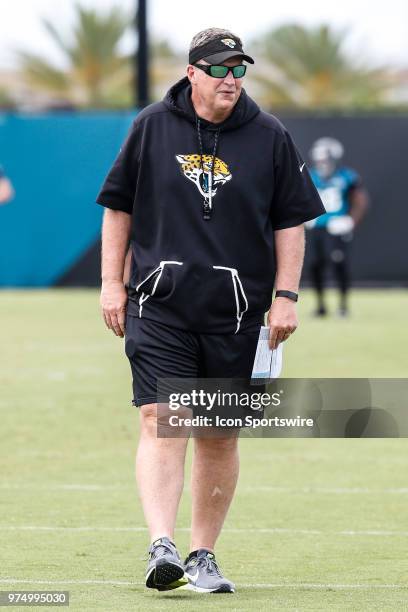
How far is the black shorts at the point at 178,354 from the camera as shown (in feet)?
20.5

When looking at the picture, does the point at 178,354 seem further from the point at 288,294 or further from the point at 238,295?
the point at 288,294

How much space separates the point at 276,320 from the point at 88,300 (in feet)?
59.3

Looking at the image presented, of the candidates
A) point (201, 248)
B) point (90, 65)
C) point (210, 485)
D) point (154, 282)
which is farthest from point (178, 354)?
point (90, 65)

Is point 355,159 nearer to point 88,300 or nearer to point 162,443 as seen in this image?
point 88,300

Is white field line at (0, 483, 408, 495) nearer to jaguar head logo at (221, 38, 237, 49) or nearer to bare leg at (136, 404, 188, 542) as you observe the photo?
bare leg at (136, 404, 188, 542)

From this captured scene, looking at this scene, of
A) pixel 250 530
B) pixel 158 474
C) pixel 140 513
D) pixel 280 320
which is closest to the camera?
pixel 158 474

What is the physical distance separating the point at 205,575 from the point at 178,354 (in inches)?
34.6

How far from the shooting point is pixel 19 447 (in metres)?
10.4

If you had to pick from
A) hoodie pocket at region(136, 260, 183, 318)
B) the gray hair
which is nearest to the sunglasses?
the gray hair

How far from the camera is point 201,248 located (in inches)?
246

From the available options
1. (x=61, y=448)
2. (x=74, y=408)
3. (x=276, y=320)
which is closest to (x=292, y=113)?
(x=74, y=408)

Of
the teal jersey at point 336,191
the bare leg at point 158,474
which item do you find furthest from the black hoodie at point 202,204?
the teal jersey at point 336,191

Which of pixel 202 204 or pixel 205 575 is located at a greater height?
pixel 202 204

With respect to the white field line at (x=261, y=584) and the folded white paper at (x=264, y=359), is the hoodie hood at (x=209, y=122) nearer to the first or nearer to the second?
the folded white paper at (x=264, y=359)
